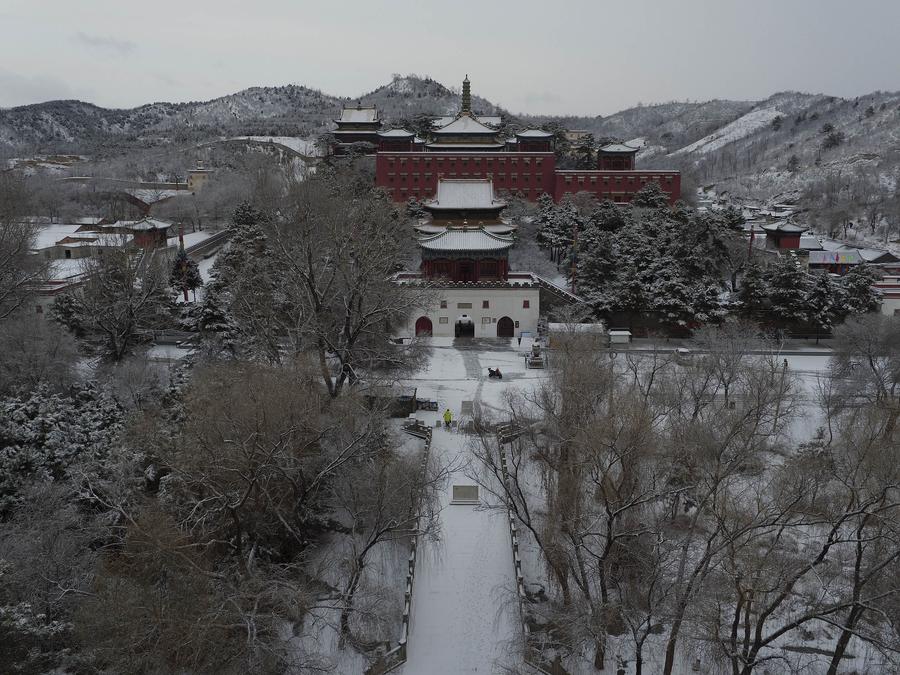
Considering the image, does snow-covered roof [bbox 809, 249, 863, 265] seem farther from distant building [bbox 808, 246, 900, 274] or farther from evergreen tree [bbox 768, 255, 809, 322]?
evergreen tree [bbox 768, 255, 809, 322]

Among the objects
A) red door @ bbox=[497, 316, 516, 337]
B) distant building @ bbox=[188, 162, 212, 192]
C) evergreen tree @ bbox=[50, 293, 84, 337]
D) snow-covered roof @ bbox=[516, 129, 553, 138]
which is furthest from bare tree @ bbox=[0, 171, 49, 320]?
distant building @ bbox=[188, 162, 212, 192]

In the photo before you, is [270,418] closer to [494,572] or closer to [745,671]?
[494,572]

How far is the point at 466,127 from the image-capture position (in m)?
47.6

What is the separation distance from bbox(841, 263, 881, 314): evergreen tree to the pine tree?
49 cm

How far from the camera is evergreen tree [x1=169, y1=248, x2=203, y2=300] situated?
29.6 metres

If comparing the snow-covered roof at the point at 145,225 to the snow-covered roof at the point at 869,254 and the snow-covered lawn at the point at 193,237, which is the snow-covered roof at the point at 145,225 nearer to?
the snow-covered lawn at the point at 193,237

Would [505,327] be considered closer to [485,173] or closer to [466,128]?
[485,173]

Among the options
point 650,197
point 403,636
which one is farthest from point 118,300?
point 650,197

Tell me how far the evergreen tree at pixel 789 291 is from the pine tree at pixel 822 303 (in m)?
0.27

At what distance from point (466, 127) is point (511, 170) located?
574cm

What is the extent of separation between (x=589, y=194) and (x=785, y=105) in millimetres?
114126

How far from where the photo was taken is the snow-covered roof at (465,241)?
30.1 metres

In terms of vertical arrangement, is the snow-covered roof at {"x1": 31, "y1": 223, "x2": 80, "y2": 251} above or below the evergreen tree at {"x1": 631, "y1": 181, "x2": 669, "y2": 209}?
below

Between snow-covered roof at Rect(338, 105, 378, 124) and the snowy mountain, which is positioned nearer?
snow-covered roof at Rect(338, 105, 378, 124)
